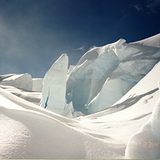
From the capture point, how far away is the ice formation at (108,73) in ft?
66.2

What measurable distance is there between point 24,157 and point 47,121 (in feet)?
3.11

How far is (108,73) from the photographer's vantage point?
24.2 metres

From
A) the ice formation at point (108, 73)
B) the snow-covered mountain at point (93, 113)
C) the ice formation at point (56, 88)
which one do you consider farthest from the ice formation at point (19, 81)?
the ice formation at point (56, 88)

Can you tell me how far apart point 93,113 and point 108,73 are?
12274 millimetres

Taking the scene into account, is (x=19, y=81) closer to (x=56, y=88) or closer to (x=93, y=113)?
(x=56, y=88)

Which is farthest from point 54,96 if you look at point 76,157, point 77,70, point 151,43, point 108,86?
point 151,43

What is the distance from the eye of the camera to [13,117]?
8.59 ft

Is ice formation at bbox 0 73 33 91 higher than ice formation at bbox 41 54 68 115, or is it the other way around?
ice formation at bbox 41 54 68 115

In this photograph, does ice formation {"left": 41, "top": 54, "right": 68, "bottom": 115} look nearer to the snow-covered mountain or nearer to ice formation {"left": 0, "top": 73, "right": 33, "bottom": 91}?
the snow-covered mountain

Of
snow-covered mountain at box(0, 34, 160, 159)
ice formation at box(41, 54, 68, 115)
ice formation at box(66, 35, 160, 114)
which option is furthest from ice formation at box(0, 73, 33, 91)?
ice formation at box(41, 54, 68, 115)

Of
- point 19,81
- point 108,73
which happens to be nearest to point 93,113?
point 108,73

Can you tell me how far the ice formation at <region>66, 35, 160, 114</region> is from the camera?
20.2 meters

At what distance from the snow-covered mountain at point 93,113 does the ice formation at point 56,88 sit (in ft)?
0.33

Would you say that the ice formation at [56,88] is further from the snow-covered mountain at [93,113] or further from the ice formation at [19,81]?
the ice formation at [19,81]
